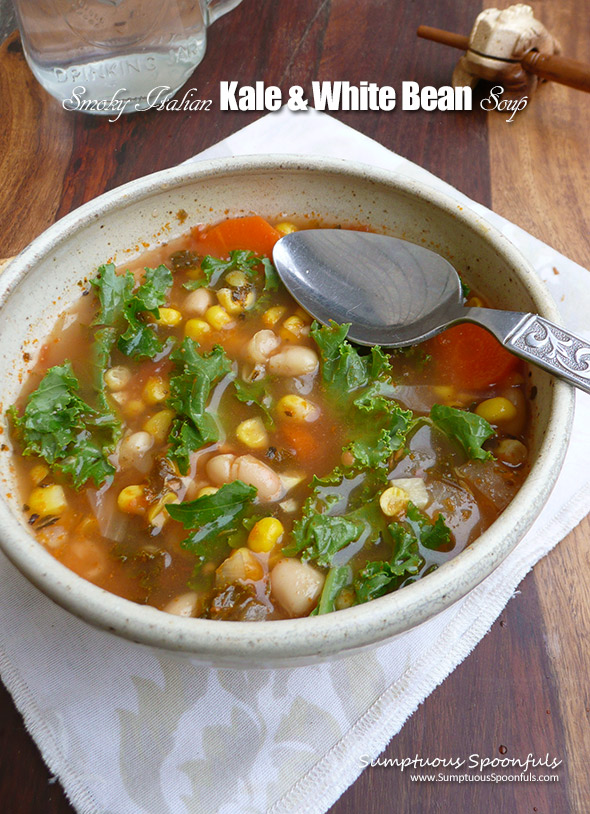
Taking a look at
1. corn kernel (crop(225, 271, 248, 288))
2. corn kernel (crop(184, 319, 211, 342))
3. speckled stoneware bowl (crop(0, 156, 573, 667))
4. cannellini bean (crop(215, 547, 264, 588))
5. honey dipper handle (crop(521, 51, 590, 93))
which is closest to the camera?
speckled stoneware bowl (crop(0, 156, 573, 667))

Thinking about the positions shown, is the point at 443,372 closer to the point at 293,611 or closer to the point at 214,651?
the point at 293,611

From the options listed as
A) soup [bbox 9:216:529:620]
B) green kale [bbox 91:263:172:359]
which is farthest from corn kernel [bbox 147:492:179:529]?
green kale [bbox 91:263:172:359]

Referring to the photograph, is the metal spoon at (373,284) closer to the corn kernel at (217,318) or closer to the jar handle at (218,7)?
the corn kernel at (217,318)

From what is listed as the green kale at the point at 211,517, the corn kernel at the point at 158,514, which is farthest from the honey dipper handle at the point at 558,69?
the corn kernel at the point at 158,514

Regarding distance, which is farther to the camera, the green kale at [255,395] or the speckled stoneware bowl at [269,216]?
the green kale at [255,395]

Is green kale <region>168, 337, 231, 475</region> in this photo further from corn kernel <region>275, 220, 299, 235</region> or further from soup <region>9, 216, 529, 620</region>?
corn kernel <region>275, 220, 299, 235</region>

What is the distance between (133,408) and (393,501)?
2.48 ft

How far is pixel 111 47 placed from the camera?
2.74m

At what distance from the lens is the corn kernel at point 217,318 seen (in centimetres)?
205

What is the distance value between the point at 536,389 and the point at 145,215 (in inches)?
49.6

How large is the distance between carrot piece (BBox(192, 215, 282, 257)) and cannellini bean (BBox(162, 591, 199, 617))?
1124 mm

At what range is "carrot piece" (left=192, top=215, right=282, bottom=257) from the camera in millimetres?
2205

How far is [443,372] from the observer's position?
1934 mm

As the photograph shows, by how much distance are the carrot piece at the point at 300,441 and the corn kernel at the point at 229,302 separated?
45cm
